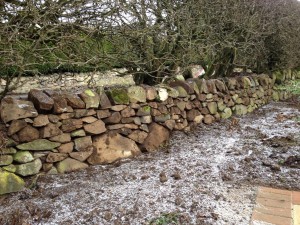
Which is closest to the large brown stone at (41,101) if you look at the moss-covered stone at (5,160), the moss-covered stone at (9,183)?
the moss-covered stone at (5,160)

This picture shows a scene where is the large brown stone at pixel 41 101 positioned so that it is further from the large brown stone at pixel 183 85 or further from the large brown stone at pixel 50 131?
the large brown stone at pixel 183 85

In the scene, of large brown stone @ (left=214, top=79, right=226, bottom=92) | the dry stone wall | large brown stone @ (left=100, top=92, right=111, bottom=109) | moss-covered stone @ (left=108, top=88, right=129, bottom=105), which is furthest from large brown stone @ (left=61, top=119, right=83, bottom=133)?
large brown stone @ (left=214, top=79, right=226, bottom=92)

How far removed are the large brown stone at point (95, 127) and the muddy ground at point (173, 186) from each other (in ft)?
1.54

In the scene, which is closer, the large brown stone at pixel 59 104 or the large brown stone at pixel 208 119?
the large brown stone at pixel 59 104

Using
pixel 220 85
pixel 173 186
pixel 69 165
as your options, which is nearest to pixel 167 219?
pixel 173 186

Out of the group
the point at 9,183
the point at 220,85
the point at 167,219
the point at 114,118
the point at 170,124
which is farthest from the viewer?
the point at 220,85

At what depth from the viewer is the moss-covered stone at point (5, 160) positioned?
117 inches

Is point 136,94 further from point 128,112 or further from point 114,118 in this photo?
point 114,118

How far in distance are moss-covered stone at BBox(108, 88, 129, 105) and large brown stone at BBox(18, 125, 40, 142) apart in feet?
3.76

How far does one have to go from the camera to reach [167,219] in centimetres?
Answer: 250

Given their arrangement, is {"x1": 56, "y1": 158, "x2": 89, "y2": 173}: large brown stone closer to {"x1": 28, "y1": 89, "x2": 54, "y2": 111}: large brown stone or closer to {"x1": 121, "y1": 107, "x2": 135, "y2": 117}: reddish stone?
{"x1": 28, "y1": 89, "x2": 54, "y2": 111}: large brown stone

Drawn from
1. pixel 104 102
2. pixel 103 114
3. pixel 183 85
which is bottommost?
pixel 103 114

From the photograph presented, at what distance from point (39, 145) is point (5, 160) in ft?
1.27

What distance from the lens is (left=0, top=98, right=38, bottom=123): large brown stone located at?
3.04 m
